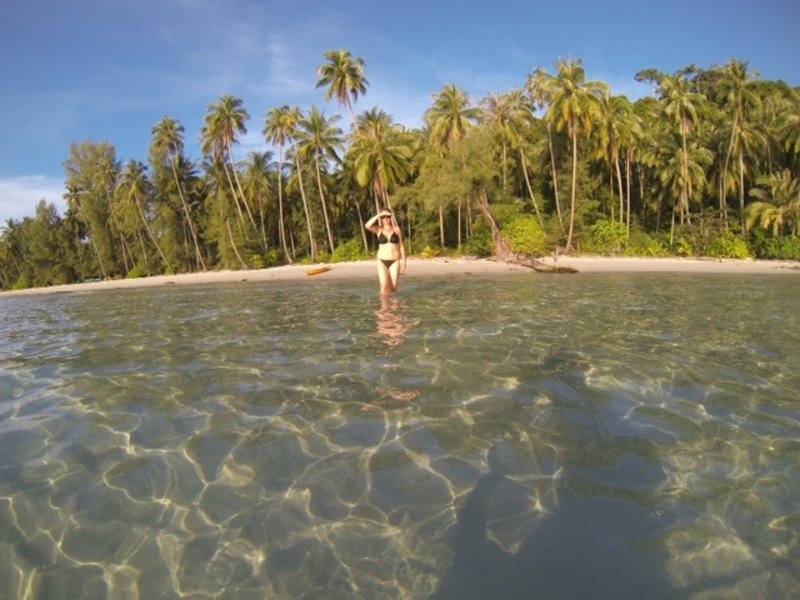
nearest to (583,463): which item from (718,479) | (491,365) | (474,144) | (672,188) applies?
(718,479)

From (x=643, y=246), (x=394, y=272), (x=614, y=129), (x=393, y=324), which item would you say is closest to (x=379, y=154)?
(x=614, y=129)

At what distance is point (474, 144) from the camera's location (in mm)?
35000

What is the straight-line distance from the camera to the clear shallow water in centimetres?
250

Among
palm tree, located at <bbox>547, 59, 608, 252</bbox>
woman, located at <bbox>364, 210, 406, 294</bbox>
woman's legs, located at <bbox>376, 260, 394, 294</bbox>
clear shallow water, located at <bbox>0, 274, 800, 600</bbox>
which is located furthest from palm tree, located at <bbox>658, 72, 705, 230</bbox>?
clear shallow water, located at <bbox>0, 274, 800, 600</bbox>

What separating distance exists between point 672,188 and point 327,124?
1178 inches

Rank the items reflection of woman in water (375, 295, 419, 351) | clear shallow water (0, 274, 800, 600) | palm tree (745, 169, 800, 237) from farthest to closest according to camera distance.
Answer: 1. palm tree (745, 169, 800, 237)
2. reflection of woman in water (375, 295, 419, 351)
3. clear shallow water (0, 274, 800, 600)

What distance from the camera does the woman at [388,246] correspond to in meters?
11.7

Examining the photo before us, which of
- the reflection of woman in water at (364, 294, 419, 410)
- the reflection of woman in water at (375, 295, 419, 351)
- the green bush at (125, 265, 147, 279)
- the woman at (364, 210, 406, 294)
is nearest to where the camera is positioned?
the reflection of woman in water at (364, 294, 419, 410)

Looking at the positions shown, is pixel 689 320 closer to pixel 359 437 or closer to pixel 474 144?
pixel 359 437

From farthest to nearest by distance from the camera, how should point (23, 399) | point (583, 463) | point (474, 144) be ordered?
point (474, 144) → point (23, 399) → point (583, 463)

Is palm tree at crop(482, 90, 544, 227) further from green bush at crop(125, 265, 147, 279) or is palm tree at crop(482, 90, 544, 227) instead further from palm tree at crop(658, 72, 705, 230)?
green bush at crop(125, 265, 147, 279)

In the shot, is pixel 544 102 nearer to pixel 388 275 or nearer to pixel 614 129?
pixel 614 129

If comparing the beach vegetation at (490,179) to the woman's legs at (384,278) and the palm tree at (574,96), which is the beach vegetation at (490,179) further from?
the woman's legs at (384,278)

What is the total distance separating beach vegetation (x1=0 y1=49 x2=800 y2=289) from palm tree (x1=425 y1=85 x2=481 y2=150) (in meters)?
0.12
